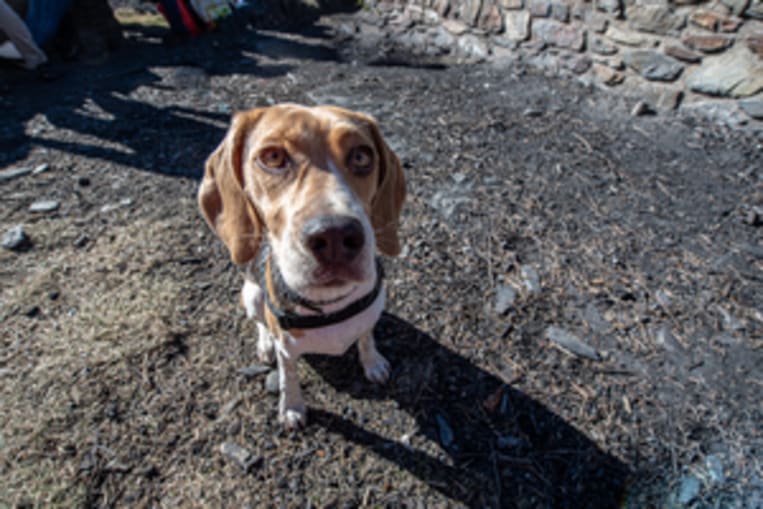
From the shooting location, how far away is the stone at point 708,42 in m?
4.98

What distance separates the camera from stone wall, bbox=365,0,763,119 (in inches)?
193

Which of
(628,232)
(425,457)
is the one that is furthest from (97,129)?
(628,232)

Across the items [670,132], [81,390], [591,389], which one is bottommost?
[81,390]

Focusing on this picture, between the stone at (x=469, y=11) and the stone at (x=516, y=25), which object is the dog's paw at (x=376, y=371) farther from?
the stone at (x=469, y=11)

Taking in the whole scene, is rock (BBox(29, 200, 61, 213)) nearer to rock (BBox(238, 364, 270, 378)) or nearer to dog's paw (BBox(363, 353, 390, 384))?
rock (BBox(238, 364, 270, 378))

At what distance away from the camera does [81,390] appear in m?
2.87

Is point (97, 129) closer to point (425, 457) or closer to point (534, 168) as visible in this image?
point (534, 168)

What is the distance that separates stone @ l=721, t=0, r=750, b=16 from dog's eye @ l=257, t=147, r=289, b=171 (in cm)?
532

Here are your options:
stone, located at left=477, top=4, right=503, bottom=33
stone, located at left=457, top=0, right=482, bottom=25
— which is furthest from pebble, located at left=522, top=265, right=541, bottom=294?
stone, located at left=457, top=0, right=482, bottom=25

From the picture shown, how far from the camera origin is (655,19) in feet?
17.7

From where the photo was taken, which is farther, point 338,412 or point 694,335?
point 694,335

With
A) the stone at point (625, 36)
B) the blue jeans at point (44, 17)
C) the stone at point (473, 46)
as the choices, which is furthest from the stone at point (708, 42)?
the blue jeans at point (44, 17)

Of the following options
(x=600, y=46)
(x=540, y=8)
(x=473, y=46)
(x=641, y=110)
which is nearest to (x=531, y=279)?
(x=641, y=110)

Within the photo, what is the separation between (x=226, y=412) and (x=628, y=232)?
3560 mm
